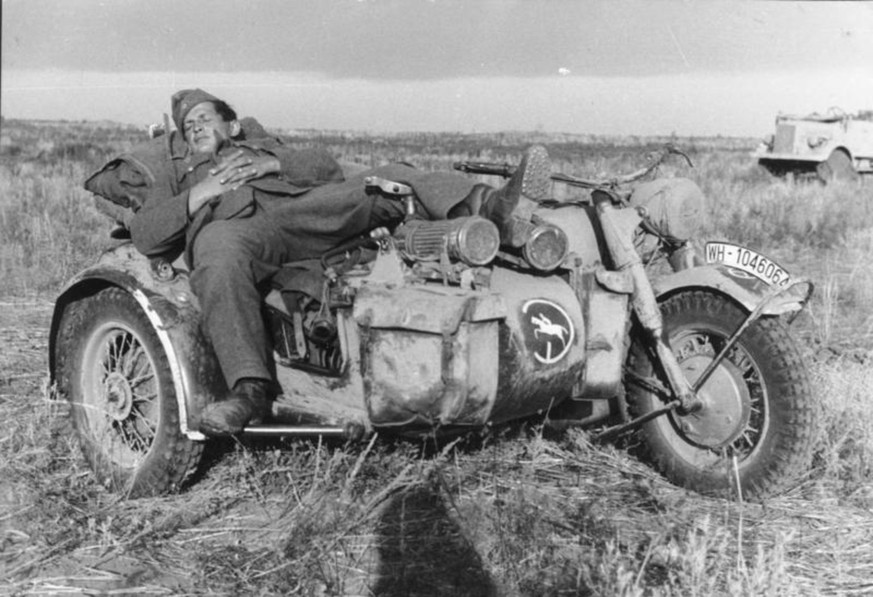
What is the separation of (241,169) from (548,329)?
146 centimetres

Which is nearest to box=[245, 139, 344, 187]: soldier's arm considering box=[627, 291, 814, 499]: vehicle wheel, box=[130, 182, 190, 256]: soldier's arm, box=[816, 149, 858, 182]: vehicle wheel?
box=[130, 182, 190, 256]: soldier's arm

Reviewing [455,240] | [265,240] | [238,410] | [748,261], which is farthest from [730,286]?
[238,410]

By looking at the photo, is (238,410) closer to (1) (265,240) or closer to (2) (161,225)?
(1) (265,240)

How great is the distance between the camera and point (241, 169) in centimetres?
418

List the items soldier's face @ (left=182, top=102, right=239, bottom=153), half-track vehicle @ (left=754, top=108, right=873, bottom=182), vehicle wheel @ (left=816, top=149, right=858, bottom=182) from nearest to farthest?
soldier's face @ (left=182, top=102, right=239, bottom=153) → vehicle wheel @ (left=816, top=149, right=858, bottom=182) → half-track vehicle @ (left=754, top=108, right=873, bottom=182)

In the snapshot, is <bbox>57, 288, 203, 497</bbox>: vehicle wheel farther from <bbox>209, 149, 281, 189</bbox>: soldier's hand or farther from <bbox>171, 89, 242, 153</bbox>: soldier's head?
<bbox>171, 89, 242, 153</bbox>: soldier's head

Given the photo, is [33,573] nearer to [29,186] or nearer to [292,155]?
[292,155]

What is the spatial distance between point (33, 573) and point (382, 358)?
4.68 feet

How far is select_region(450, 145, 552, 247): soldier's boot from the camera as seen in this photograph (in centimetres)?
353

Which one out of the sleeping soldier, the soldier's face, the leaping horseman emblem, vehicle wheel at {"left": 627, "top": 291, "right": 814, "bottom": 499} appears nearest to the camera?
the leaping horseman emblem

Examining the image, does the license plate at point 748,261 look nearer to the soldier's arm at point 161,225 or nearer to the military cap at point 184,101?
the soldier's arm at point 161,225

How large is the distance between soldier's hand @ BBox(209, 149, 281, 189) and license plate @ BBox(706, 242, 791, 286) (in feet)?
6.32

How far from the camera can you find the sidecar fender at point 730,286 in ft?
13.0

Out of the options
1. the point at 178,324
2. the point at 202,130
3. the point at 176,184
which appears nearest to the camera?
the point at 178,324
